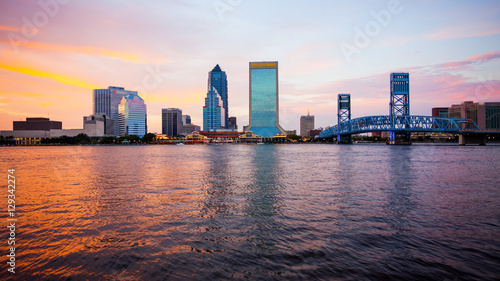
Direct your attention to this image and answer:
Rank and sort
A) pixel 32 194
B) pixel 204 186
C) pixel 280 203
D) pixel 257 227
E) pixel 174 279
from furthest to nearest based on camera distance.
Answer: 1. pixel 204 186
2. pixel 32 194
3. pixel 280 203
4. pixel 257 227
5. pixel 174 279

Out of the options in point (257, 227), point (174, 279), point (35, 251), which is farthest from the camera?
point (257, 227)

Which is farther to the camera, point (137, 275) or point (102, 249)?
point (102, 249)

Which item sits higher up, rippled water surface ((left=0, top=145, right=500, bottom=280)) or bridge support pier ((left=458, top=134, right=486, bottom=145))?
bridge support pier ((left=458, top=134, right=486, bottom=145))

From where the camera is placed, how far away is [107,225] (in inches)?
581

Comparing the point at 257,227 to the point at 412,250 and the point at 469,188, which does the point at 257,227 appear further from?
the point at 469,188

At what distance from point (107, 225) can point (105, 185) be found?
50.9ft

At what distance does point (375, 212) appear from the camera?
55.1 ft

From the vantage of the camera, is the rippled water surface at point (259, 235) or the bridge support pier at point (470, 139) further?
the bridge support pier at point (470, 139)

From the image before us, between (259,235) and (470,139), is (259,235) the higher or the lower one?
the lower one

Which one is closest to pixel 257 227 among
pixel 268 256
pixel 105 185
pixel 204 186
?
pixel 268 256

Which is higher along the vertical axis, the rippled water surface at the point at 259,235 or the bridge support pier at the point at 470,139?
the bridge support pier at the point at 470,139

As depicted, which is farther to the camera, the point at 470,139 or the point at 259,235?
the point at 470,139

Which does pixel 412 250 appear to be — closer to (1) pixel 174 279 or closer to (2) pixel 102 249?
(1) pixel 174 279

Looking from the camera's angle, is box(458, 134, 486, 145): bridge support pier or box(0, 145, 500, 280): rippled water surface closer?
box(0, 145, 500, 280): rippled water surface
